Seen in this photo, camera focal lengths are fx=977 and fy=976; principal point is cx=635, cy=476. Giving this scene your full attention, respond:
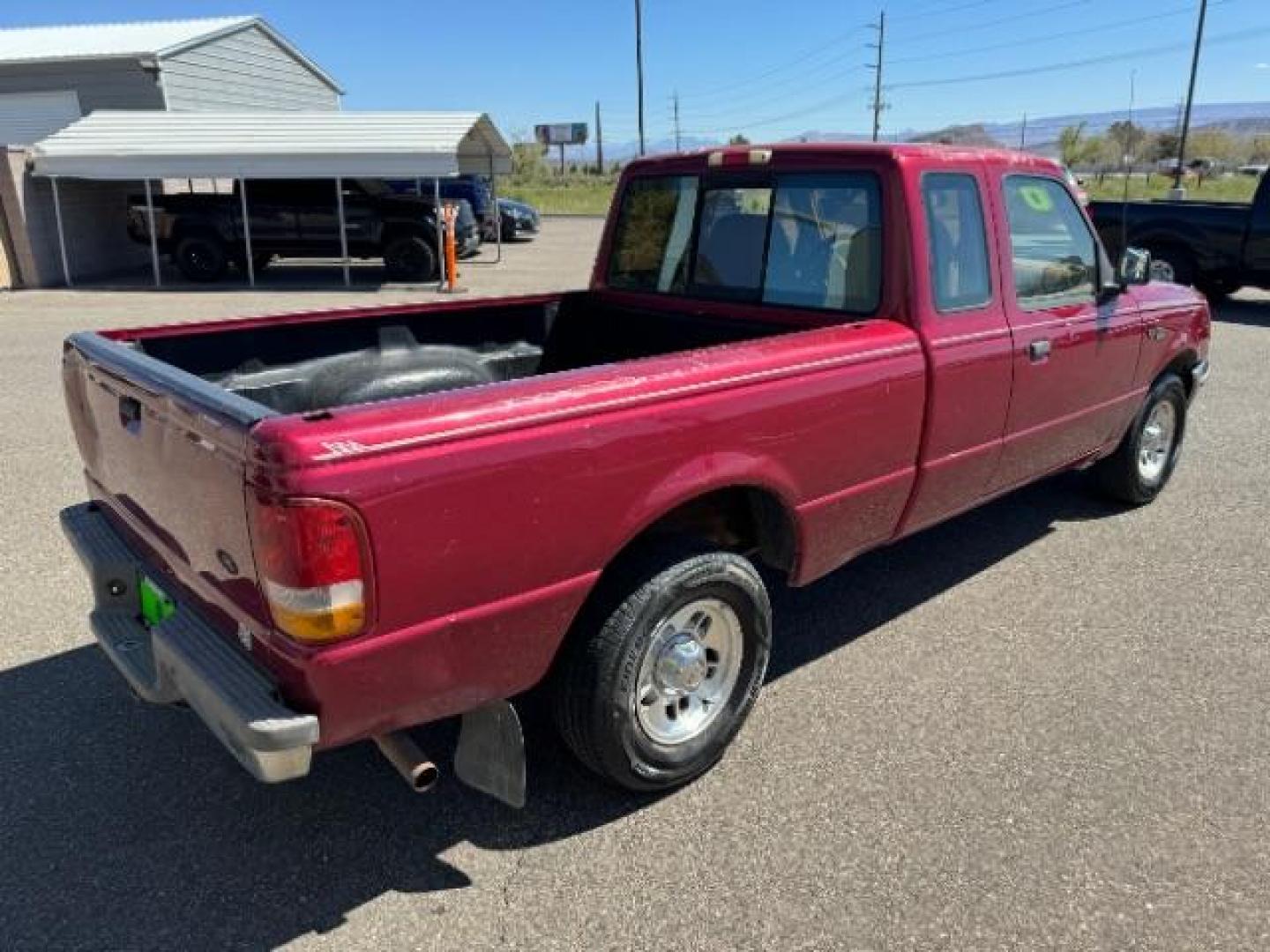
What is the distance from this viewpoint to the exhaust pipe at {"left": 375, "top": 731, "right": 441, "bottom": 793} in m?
2.40

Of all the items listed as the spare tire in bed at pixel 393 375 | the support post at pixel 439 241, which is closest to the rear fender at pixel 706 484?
the spare tire in bed at pixel 393 375

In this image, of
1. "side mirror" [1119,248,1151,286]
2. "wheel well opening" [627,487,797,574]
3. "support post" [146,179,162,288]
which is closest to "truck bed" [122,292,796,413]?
"wheel well opening" [627,487,797,574]

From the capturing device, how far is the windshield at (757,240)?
3.65 metres

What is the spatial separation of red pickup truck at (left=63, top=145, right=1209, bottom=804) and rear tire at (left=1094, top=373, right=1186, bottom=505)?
0.32 metres

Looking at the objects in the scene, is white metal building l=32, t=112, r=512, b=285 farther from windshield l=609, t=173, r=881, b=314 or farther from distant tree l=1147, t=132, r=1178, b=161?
distant tree l=1147, t=132, r=1178, b=161

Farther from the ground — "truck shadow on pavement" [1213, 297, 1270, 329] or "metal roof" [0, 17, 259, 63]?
"metal roof" [0, 17, 259, 63]

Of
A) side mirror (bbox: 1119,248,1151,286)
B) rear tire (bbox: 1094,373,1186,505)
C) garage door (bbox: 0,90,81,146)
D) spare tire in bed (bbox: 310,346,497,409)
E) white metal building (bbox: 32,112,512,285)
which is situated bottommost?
rear tire (bbox: 1094,373,1186,505)

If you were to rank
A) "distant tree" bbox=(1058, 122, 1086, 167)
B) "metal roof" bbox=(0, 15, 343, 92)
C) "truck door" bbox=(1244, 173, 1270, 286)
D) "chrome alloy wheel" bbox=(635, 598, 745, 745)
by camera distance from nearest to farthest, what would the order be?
1. "chrome alloy wheel" bbox=(635, 598, 745, 745)
2. "truck door" bbox=(1244, 173, 1270, 286)
3. "metal roof" bbox=(0, 15, 343, 92)
4. "distant tree" bbox=(1058, 122, 1086, 167)

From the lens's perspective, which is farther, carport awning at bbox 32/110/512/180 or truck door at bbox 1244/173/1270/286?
carport awning at bbox 32/110/512/180

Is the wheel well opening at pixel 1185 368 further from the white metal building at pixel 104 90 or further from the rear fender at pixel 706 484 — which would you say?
the white metal building at pixel 104 90

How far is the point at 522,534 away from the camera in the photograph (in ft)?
7.81

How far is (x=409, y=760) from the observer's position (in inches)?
96.3

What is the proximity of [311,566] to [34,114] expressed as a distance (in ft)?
93.2

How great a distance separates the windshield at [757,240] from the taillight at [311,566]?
7.31 ft
